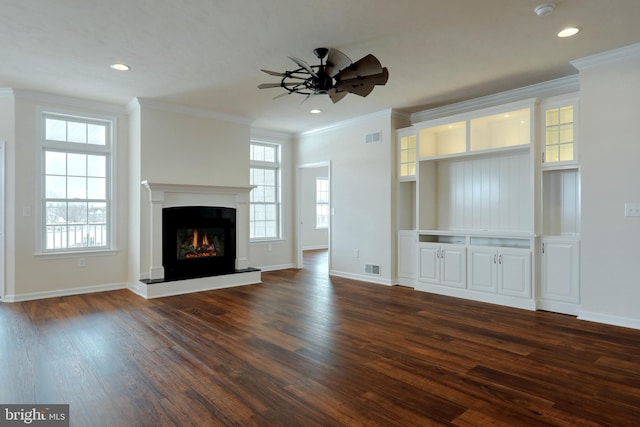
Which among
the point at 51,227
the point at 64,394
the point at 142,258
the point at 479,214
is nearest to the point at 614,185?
the point at 479,214

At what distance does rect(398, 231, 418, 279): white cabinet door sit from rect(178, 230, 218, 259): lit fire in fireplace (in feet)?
10.0

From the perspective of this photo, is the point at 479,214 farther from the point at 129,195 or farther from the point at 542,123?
the point at 129,195

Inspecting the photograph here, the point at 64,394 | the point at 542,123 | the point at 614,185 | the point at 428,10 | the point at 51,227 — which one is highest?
the point at 428,10

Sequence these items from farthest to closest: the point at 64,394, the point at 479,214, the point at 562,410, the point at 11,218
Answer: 1. the point at 479,214
2. the point at 11,218
3. the point at 64,394
4. the point at 562,410

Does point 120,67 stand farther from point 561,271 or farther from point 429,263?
point 561,271

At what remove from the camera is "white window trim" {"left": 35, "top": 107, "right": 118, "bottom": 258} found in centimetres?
521

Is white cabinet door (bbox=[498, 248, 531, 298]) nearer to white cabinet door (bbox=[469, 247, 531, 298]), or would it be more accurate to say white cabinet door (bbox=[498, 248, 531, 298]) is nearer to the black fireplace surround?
white cabinet door (bbox=[469, 247, 531, 298])

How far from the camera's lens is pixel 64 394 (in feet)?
8.17

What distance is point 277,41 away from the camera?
11.8ft

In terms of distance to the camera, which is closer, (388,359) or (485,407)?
(485,407)

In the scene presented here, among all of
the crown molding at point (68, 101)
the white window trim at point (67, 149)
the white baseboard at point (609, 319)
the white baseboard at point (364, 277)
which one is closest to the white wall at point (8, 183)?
the crown molding at point (68, 101)

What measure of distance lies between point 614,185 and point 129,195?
6426 millimetres

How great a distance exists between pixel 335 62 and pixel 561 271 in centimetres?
356

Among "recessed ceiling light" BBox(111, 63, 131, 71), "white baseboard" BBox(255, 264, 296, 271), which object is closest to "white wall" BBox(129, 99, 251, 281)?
"recessed ceiling light" BBox(111, 63, 131, 71)
